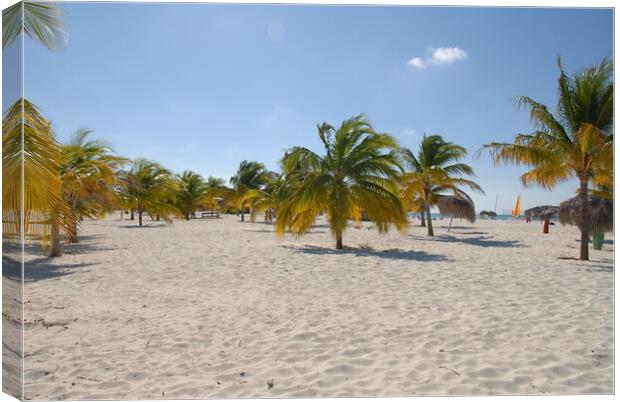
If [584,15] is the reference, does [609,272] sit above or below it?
below

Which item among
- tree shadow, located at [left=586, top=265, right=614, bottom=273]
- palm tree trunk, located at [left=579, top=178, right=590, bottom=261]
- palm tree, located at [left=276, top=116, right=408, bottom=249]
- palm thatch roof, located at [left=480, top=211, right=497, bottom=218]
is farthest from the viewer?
palm thatch roof, located at [left=480, top=211, right=497, bottom=218]

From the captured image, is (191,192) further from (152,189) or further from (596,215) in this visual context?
(596,215)

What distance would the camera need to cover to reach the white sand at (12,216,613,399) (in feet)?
7.95

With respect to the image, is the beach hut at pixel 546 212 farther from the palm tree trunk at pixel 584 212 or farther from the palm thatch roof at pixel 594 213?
the palm tree trunk at pixel 584 212

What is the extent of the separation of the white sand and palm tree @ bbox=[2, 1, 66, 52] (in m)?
2.54

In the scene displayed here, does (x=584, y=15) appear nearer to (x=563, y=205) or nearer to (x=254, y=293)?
(x=254, y=293)

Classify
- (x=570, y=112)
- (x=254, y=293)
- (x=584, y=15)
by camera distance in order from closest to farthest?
(x=584, y=15) < (x=254, y=293) < (x=570, y=112)

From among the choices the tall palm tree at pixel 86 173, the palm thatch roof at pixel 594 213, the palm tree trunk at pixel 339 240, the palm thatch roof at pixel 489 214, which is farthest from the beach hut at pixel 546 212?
the palm thatch roof at pixel 489 214

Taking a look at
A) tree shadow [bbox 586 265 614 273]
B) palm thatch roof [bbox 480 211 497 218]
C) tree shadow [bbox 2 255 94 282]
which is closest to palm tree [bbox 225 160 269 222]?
tree shadow [bbox 2 255 94 282]

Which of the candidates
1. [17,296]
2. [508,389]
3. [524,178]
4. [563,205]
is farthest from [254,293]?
[563,205]

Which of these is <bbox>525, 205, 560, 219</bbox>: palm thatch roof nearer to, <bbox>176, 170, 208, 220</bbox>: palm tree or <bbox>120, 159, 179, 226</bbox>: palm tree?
<bbox>120, 159, 179, 226</bbox>: palm tree

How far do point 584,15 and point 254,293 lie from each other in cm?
470

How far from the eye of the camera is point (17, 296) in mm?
2496

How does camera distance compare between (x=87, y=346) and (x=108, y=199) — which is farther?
(x=108, y=199)
